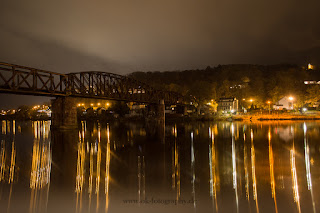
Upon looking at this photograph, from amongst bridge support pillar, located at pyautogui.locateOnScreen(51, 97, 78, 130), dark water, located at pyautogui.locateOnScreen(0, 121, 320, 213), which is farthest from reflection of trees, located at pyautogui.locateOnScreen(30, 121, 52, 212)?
bridge support pillar, located at pyautogui.locateOnScreen(51, 97, 78, 130)

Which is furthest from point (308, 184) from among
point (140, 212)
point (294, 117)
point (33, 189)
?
point (294, 117)

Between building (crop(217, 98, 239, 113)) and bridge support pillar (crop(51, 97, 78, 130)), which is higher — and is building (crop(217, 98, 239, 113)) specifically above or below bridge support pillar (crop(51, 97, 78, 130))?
above

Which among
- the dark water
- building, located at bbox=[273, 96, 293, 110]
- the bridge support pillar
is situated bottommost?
the dark water

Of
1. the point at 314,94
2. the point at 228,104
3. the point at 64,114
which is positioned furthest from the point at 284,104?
the point at 64,114

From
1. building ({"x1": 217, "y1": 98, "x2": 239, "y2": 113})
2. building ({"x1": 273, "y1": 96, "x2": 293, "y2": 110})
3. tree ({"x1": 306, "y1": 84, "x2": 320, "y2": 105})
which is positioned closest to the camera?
tree ({"x1": 306, "y1": 84, "x2": 320, "y2": 105})

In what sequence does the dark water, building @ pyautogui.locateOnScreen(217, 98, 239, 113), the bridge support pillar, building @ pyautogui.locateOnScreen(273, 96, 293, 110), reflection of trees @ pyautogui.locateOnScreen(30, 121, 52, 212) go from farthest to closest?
building @ pyautogui.locateOnScreen(217, 98, 239, 113) < building @ pyautogui.locateOnScreen(273, 96, 293, 110) < the bridge support pillar < reflection of trees @ pyautogui.locateOnScreen(30, 121, 52, 212) < the dark water

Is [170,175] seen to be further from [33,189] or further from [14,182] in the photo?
[14,182]

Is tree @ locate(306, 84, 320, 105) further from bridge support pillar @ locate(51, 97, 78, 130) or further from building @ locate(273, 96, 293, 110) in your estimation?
bridge support pillar @ locate(51, 97, 78, 130)

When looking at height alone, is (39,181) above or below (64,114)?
below

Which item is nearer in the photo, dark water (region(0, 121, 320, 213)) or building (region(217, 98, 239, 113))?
dark water (region(0, 121, 320, 213))

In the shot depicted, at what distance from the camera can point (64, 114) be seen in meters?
44.7

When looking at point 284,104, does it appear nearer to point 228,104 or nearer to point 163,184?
point 228,104

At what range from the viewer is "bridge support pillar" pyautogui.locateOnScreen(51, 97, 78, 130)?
43.8 metres

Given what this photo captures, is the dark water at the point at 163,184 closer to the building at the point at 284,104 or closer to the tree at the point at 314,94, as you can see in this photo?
the tree at the point at 314,94
